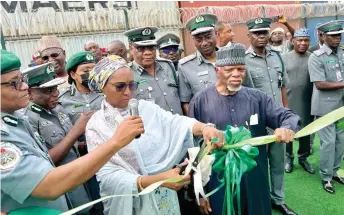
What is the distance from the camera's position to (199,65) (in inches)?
142

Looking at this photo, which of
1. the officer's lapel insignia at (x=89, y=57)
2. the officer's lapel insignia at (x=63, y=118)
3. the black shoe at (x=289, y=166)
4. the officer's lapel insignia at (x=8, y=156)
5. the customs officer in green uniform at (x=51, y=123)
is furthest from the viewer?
the black shoe at (x=289, y=166)

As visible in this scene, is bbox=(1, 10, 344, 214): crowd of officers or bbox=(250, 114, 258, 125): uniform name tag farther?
bbox=(250, 114, 258, 125): uniform name tag

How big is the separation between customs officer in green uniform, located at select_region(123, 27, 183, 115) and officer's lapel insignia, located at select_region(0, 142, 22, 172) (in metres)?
2.04

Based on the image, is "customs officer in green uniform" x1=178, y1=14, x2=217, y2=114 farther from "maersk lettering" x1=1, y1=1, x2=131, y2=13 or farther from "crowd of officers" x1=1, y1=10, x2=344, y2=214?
"maersk lettering" x1=1, y1=1, x2=131, y2=13

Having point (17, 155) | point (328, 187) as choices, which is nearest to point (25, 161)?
point (17, 155)

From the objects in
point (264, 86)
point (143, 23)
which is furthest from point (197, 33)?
point (143, 23)

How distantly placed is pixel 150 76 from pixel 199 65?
0.57 m

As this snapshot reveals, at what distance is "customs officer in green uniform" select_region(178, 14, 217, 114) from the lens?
3.53m

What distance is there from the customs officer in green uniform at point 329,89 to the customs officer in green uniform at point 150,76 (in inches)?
81.2

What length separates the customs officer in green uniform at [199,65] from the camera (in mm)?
3525

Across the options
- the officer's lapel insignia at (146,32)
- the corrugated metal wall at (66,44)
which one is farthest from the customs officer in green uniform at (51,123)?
the corrugated metal wall at (66,44)

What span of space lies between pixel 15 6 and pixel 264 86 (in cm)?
674

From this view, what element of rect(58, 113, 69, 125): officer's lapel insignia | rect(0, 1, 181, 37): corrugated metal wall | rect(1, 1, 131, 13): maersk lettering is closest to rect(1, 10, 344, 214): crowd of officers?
rect(58, 113, 69, 125): officer's lapel insignia

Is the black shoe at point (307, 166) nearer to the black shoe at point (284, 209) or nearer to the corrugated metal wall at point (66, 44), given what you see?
the black shoe at point (284, 209)
